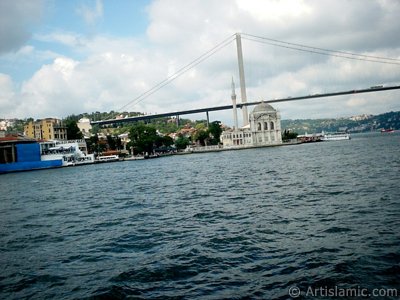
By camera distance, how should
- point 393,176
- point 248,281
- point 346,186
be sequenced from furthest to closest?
1. point 393,176
2. point 346,186
3. point 248,281

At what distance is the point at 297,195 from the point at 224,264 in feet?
29.1

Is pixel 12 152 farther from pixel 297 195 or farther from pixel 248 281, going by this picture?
pixel 248 281

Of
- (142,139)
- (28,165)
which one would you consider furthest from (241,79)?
(28,165)

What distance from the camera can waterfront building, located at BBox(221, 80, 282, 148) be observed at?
103m

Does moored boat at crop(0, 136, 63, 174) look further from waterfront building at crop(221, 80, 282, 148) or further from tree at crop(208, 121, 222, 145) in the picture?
tree at crop(208, 121, 222, 145)

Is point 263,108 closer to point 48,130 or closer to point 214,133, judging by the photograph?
point 214,133

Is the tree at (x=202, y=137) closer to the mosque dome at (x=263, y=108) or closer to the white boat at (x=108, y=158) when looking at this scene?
the mosque dome at (x=263, y=108)

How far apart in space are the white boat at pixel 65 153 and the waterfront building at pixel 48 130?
952 cm

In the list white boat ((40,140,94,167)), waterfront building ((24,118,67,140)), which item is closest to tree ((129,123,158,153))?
waterfront building ((24,118,67,140))

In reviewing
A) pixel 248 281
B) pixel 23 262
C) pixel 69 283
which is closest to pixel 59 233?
pixel 23 262

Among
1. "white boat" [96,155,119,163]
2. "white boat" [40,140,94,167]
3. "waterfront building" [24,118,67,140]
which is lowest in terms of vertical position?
"white boat" [96,155,119,163]

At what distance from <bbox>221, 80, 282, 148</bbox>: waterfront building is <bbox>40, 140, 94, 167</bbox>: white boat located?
132 ft

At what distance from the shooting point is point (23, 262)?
9.26 m

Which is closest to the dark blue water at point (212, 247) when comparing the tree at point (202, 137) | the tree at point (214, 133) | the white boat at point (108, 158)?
the white boat at point (108, 158)
